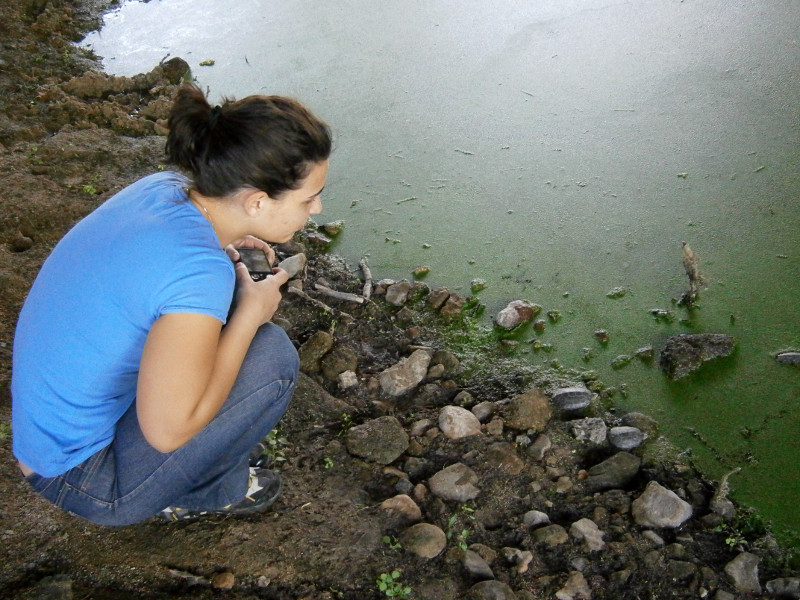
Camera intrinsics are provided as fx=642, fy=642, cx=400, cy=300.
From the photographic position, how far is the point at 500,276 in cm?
235

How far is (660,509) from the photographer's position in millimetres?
1562

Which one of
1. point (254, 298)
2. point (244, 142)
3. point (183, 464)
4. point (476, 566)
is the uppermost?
point (244, 142)

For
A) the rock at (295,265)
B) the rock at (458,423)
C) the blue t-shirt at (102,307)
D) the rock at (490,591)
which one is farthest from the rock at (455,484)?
the rock at (295,265)

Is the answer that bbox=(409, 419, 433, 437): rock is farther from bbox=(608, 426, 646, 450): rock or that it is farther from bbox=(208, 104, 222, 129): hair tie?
bbox=(208, 104, 222, 129): hair tie

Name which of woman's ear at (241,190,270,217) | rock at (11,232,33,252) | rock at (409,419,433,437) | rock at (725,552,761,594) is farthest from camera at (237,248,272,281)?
rock at (725,552,761,594)

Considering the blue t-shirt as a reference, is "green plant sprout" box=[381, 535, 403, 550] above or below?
below

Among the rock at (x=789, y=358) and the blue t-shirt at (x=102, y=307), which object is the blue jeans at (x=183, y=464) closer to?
the blue t-shirt at (x=102, y=307)

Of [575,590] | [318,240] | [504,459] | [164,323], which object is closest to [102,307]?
[164,323]

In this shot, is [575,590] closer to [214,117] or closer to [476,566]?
[476,566]

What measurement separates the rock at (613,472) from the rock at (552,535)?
179 mm

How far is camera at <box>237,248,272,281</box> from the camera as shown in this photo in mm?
1644

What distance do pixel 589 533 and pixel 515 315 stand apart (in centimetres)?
81

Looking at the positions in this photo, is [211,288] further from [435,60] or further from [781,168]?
[435,60]

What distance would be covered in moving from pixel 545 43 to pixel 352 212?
5.19 ft
